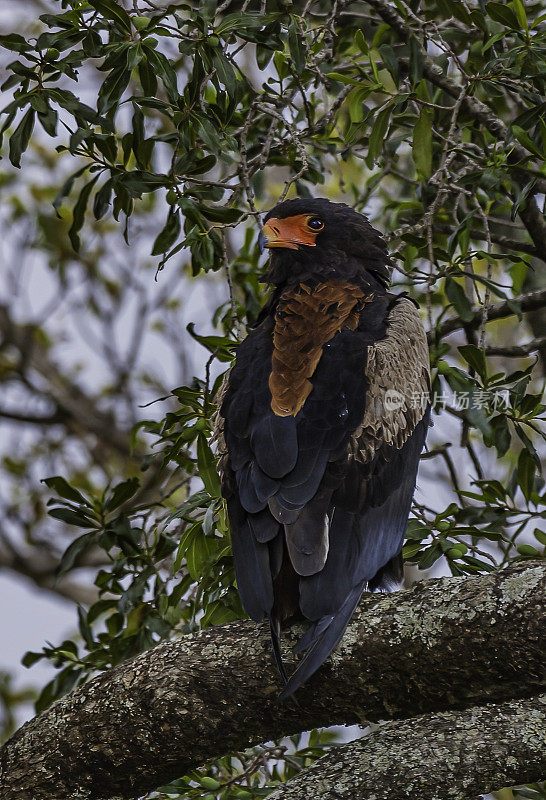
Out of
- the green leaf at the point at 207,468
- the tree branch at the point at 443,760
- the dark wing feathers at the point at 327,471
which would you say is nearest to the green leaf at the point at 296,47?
the dark wing feathers at the point at 327,471

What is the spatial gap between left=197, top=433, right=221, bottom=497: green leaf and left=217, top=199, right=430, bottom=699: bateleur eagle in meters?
0.08

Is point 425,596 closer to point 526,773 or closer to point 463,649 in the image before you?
point 463,649

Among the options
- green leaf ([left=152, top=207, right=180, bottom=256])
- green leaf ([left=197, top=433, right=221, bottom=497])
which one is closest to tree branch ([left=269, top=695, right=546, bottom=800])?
green leaf ([left=197, top=433, right=221, bottom=497])

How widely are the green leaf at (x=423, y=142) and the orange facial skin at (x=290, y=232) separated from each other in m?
0.40

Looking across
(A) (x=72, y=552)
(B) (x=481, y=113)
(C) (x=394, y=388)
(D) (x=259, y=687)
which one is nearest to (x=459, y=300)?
(C) (x=394, y=388)

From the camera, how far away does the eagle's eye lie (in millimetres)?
3358

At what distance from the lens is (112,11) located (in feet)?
9.66

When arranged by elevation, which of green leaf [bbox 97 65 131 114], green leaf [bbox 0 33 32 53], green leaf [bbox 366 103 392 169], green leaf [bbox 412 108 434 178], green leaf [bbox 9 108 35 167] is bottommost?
green leaf [bbox 412 108 434 178]

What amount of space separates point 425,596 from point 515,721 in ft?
1.10

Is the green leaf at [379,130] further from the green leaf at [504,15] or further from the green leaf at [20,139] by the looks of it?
the green leaf at [20,139]

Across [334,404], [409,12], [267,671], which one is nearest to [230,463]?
[334,404]

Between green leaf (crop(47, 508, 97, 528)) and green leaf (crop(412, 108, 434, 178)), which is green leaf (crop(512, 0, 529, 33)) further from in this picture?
green leaf (crop(47, 508, 97, 528))

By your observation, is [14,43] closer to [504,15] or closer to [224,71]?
[224,71]

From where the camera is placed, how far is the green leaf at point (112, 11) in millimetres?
2932
